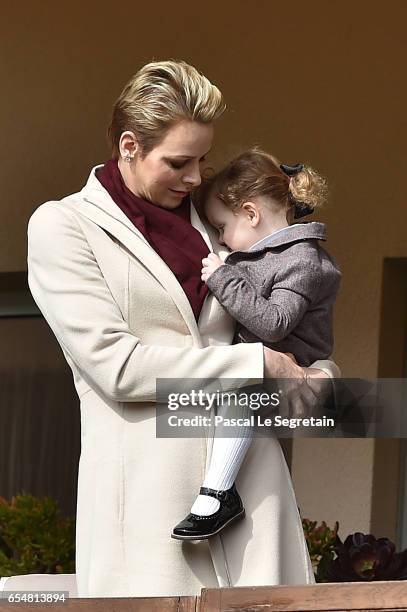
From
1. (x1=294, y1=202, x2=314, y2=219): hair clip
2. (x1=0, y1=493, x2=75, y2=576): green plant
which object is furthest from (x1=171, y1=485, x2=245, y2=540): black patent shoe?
(x1=0, y1=493, x2=75, y2=576): green plant

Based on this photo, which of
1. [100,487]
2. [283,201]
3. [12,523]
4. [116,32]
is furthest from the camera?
[116,32]

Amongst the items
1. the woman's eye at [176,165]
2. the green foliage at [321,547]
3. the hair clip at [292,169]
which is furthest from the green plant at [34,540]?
the woman's eye at [176,165]

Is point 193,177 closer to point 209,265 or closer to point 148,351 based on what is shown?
point 209,265

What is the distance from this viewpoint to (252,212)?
312 centimetres

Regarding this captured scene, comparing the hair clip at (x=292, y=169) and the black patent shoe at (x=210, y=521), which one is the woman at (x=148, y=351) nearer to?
the black patent shoe at (x=210, y=521)

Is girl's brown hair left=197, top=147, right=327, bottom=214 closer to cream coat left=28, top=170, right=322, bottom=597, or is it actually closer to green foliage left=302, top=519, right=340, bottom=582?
cream coat left=28, top=170, right=322, bottom=597

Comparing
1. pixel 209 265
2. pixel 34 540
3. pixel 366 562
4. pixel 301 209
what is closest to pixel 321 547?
pixel 366 562

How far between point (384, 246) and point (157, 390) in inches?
92.2

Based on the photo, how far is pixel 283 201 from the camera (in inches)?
124

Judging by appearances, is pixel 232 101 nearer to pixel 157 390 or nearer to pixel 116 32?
pixel 116 32

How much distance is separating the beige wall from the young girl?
190 cm

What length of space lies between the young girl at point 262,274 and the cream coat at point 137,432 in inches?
2.3

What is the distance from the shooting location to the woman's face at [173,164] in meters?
2.95

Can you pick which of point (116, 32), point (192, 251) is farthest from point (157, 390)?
point (116, 32)
